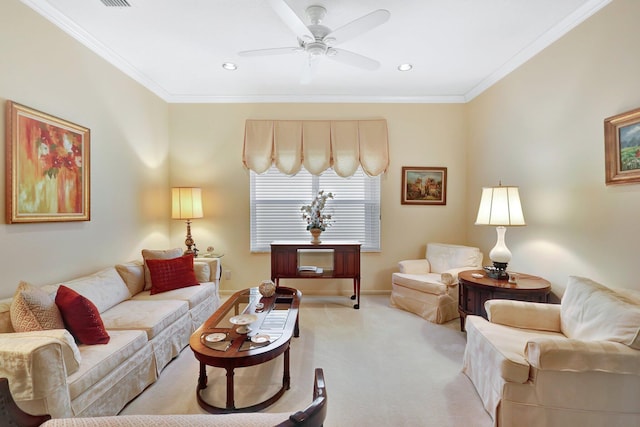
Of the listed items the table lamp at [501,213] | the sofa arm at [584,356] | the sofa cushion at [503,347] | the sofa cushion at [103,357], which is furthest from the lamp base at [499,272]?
the sofa cushion at [103,357]

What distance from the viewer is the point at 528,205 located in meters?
3.08

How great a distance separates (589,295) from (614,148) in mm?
1139

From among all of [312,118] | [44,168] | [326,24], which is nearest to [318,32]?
Answer: [326,24]

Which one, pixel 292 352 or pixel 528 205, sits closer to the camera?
pixel 292 352

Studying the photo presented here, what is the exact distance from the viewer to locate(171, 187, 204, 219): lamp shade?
3852mm

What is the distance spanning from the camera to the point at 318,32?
2451 mm

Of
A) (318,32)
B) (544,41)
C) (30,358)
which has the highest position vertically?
(544,41)

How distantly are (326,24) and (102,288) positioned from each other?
310cm

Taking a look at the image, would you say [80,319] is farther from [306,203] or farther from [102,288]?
[306,203]

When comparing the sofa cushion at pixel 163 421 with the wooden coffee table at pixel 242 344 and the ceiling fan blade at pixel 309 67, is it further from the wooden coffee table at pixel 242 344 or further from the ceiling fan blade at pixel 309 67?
the ceiling fan blade at pixel 309 67

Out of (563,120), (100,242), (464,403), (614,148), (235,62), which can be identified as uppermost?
(235,62)

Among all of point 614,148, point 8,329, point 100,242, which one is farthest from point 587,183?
point 100,242

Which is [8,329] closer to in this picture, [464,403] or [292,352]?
[292,352]

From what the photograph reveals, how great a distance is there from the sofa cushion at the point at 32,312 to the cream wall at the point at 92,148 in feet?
1.94
